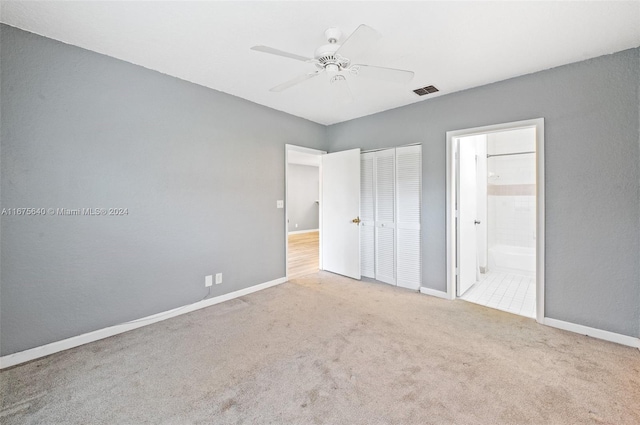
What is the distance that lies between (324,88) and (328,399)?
3023 mm

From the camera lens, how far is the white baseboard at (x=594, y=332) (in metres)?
2.33

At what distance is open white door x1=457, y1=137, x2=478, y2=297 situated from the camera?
3488mm

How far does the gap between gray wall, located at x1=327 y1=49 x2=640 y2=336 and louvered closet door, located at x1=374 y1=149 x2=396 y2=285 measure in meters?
1.37

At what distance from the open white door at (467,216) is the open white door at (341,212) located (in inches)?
55.9

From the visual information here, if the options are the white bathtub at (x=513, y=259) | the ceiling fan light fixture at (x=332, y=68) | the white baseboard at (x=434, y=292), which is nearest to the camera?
the ceiling fan light fixture at (x=332, y=68)

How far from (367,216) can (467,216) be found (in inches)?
54.8

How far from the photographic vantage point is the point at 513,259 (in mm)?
4531

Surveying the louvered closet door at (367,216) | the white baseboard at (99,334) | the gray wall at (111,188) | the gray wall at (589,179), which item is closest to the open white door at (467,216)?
the gray wall at (589,179)

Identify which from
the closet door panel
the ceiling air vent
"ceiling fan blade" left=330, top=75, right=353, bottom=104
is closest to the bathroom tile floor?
the closet door panel

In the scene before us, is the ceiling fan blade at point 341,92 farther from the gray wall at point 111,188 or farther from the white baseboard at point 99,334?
the white baseboard at point 99,334

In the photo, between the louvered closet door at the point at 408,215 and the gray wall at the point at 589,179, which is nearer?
the gray wall at the point at 589,179

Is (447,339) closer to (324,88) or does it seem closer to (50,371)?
(324,88)

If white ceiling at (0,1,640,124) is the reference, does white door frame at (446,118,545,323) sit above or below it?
below

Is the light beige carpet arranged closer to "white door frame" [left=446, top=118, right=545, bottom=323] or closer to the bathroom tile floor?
the bathroom tile floor
